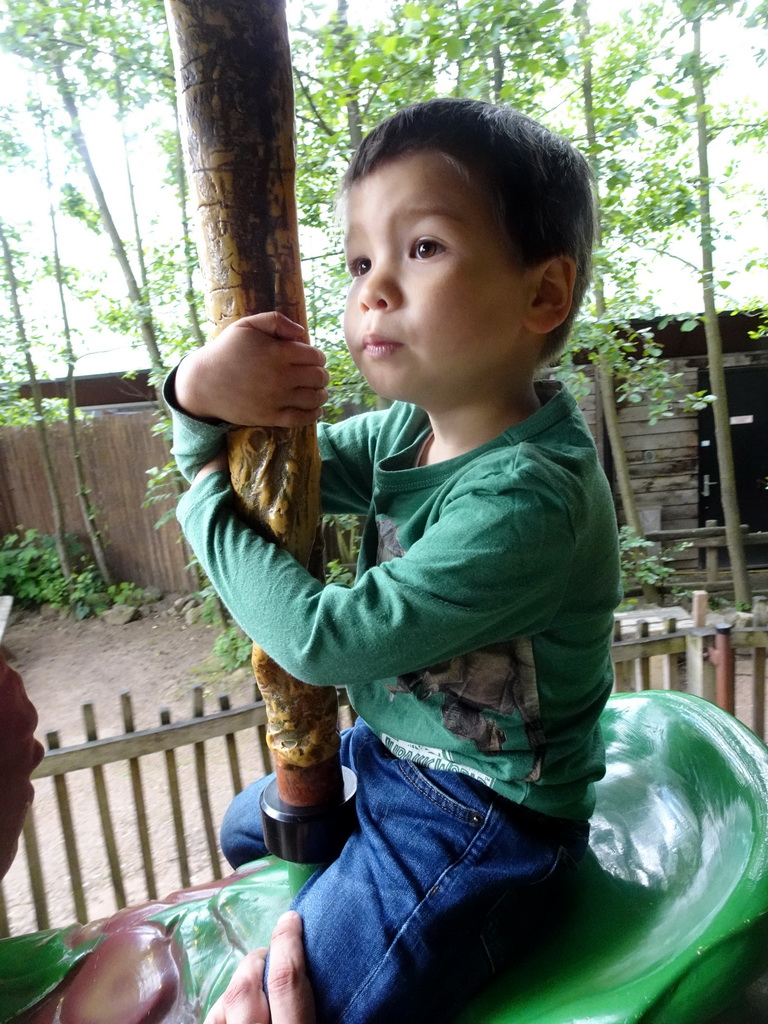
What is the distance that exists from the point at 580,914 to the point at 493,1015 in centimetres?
20

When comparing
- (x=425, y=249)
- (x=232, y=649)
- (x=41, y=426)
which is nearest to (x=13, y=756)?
(x=425, y=249)

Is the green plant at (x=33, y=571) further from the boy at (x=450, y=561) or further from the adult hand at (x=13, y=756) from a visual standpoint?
the boy at (x=450, y=561)

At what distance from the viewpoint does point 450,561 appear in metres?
0.81

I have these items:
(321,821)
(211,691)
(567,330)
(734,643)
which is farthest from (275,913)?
(211,691)

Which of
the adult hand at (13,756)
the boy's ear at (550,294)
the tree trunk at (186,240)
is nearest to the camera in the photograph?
the adult hand at (13,756)

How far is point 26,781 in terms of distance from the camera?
35.9 inches

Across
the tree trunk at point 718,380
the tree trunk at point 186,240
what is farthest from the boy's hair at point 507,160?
the tree trunk at point 718,380

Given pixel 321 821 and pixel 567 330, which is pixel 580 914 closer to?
pixel 321 821

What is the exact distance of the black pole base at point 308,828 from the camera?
953 millimetres

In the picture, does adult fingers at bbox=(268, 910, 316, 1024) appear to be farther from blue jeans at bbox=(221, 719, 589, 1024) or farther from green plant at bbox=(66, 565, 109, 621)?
green plant at bbox=(66, 565, 109, 621)

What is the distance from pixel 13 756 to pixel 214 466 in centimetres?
42

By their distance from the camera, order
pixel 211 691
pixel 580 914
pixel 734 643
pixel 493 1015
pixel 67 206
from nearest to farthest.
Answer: pixel 493 1015
pixel 580 914
pixel 734 643
pixel 211 691
pixel 67 206

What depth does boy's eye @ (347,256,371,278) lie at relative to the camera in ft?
3.10

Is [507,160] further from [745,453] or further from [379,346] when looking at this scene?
[745,453]
